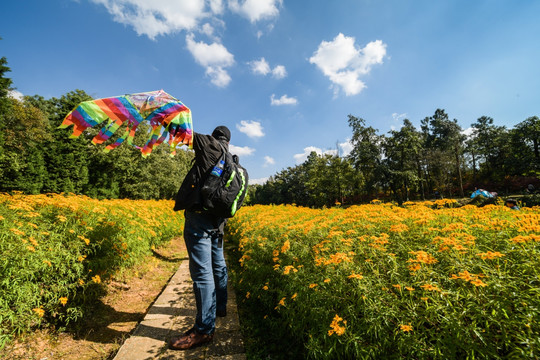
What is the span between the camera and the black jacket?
1.92 m

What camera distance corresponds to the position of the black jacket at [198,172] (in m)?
1.92

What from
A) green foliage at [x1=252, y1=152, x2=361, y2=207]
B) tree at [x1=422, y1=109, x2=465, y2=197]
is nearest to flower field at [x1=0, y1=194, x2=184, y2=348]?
green foliage at [x1=252, y1=152, x2=361, y2=207]

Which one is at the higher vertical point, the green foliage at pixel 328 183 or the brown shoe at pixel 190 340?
the green foliage at pixel 328 183

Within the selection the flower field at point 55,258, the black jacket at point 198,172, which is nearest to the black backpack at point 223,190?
the black jacket at point 198,172

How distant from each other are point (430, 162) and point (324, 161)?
14.2m

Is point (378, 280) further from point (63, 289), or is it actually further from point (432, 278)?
point (63, 289)

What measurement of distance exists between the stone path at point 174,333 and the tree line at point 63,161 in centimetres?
1569

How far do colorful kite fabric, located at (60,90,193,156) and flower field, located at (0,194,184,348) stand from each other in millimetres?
1252

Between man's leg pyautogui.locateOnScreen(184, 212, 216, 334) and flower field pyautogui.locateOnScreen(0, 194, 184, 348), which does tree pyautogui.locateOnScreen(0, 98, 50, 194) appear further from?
man's leg pyautogui.locateOnScreen(184, 212, 216, 334)

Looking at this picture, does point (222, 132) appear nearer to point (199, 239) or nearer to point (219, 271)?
point (199, 239)

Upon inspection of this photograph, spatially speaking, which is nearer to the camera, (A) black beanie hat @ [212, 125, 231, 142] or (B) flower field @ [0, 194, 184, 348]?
(B) flower field @ [0, 194, 184, 348]

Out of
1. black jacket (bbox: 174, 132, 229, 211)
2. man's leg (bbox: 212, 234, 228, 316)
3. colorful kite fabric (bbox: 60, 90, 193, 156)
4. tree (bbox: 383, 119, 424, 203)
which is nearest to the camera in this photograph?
colorful kite fabric (bbox: 60, 90, 193, 156)

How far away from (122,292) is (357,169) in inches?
1045

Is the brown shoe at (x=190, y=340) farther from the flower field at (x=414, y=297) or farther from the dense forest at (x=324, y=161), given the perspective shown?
the dense forest at (x=324, y=161)
